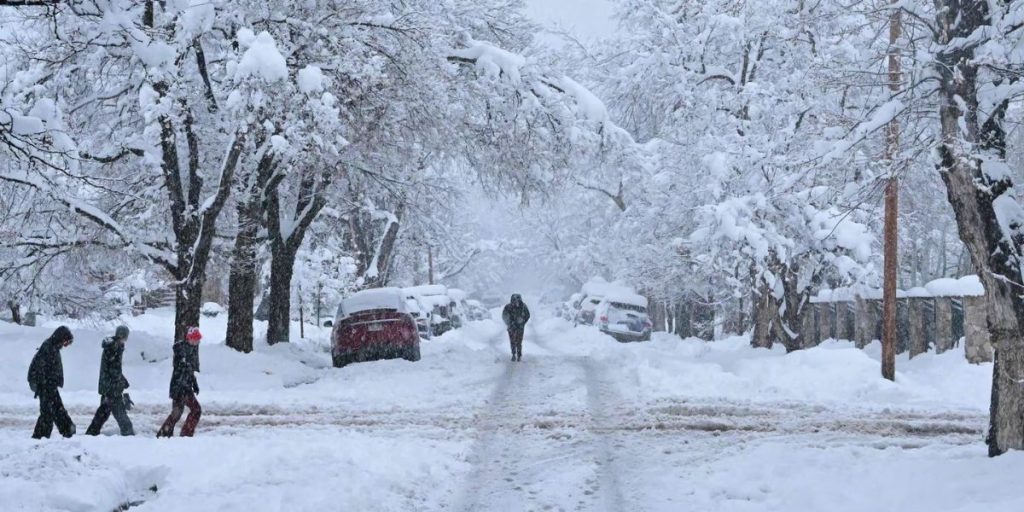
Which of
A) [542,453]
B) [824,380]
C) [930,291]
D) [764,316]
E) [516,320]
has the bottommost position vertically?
[542,453]

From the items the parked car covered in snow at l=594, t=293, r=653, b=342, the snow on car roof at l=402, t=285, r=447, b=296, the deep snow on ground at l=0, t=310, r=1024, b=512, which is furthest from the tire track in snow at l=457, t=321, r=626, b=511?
the snow on car roof at l=402, t=285, r=447, b=296

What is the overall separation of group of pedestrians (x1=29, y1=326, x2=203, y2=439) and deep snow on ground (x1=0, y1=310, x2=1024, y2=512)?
46 centimetres

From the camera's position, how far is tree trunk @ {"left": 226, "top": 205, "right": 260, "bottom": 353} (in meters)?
19.9

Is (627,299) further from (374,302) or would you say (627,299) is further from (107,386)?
(107,386)

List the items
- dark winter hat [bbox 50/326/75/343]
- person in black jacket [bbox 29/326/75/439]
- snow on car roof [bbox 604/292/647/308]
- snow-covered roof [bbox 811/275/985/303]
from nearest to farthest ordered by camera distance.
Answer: person in black jacket [bbox 29/326/75/439], dark winter hat [bbox 50/326/75/343], snow-covered roof [bbox 811/275/985/303], snow on car roof [bbox 604/292/647/308]

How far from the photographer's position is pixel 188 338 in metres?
11.0

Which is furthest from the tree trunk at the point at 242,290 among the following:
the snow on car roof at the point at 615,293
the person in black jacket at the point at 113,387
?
the snow on car roof at the point at 615,293

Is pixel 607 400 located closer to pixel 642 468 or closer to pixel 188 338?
pixel 642 468

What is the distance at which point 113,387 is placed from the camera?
10.7 meters

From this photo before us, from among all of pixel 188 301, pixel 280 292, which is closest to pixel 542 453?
pixel 188 301

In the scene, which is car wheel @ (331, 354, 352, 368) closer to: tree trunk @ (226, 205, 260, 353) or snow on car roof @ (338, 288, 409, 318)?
snow on car roof @ (338, 288, 409, 318)

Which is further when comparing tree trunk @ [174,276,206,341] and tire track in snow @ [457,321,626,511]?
tree trunk @ [174,276,206,341]

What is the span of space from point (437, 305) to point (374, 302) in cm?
1911

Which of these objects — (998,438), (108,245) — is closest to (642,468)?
(998,438)
